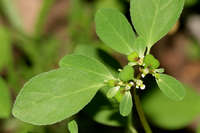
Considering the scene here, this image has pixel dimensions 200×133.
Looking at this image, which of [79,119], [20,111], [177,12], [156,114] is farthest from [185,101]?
[20,111]

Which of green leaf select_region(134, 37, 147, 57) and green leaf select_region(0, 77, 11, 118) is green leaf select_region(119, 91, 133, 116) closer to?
green leaf select_region(134, 37, 147, 57)

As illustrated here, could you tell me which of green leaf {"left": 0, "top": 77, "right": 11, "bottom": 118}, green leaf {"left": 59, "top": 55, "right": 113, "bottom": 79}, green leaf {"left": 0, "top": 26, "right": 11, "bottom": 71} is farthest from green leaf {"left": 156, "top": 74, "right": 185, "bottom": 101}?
green leaf {"left": 0, "top": 26, "right": 11, "bottom": 71}

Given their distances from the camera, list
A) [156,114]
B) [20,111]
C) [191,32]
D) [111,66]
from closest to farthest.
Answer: [20,111], [111,66], [156,114], [191,32]

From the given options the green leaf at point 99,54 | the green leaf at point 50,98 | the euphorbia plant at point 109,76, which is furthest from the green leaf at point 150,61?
the green leaf at point 99,54

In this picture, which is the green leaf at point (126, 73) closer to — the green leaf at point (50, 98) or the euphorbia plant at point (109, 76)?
the euphorbia plant at point (109, 76)

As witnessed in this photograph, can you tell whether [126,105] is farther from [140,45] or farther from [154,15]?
[154,15]

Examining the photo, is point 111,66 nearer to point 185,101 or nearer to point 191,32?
point 185,101
